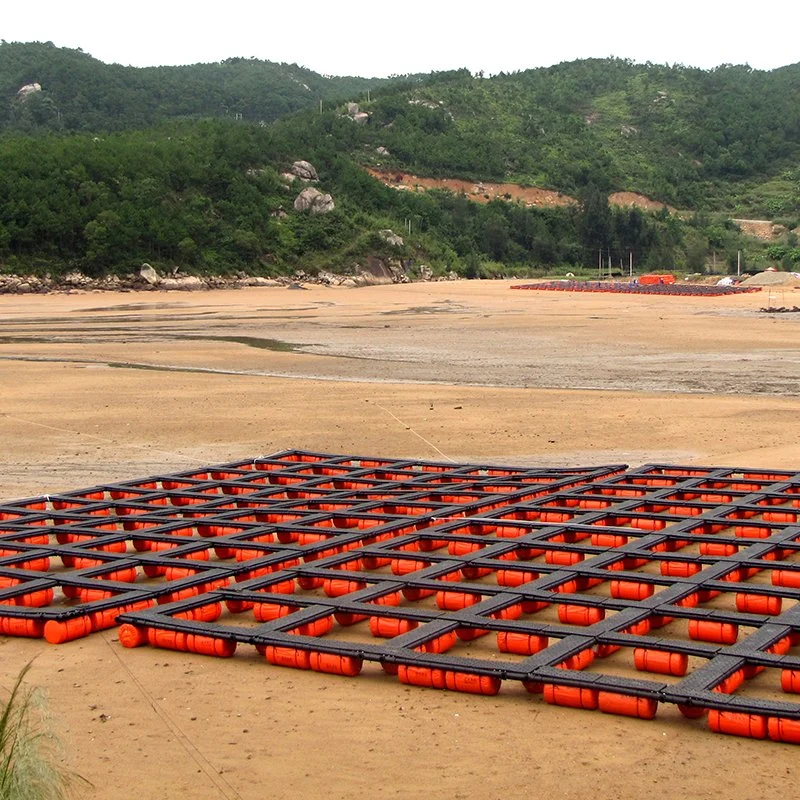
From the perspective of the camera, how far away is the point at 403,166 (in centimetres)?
9812

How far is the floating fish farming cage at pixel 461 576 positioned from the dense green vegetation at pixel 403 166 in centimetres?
4916

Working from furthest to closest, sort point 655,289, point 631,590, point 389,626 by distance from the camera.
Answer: point 655,289, point 631,590, point 389,626

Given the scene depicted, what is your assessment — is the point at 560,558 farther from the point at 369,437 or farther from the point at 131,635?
the point at 369,437

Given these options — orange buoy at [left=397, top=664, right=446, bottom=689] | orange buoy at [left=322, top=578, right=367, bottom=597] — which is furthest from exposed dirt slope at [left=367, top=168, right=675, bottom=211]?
orange buoy at [left=397, top=664, right=446, bottom=689]

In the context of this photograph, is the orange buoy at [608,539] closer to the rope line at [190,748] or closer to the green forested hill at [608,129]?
the rope line at [190,748]

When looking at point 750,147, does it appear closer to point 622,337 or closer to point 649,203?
point 649,203

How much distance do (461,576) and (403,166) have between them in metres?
92.3

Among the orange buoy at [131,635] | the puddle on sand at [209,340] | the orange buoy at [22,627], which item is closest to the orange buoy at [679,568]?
the orange buoy at [131,635]

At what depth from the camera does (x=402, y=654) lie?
5.95m

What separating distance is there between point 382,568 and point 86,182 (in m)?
57.5

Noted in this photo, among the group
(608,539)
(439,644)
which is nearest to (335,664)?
(439,644)

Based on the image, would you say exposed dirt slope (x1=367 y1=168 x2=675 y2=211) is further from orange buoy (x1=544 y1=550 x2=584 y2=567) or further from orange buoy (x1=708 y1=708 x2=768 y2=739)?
orange buoy (x1=708 y1=708 x2=768 y2=739)

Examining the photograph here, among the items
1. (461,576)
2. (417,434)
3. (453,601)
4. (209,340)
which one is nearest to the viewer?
(453,601)

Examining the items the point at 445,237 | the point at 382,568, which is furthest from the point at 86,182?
the point at 382,568
